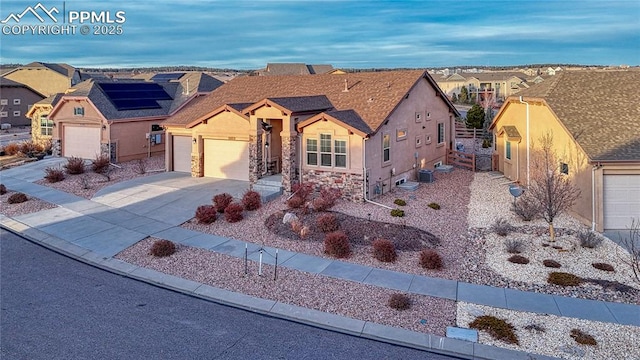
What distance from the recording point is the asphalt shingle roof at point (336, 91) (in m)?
22.8

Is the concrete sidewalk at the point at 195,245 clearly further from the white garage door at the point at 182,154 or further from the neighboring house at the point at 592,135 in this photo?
the neighboring house at the point at 592,135

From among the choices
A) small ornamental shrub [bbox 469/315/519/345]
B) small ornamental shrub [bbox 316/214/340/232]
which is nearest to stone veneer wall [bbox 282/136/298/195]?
small ornamental shrub [bbox 316/214/340/232]

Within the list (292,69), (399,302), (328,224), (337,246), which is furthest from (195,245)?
(292,69)

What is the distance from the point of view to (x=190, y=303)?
11273 mm

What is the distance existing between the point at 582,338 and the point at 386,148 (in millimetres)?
13634

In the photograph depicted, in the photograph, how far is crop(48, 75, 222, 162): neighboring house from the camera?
29.8 meters

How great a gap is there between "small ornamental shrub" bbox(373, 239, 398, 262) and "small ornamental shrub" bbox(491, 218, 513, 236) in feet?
14.9

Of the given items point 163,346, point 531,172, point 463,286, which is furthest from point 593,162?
point 163,346

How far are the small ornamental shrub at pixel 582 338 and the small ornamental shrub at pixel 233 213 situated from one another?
11.6 metres

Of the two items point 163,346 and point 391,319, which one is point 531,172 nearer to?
point 391,319

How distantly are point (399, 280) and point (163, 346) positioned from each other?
20.3ft

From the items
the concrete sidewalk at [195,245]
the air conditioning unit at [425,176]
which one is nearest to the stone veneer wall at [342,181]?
the concrete sidewalk at [195,245]

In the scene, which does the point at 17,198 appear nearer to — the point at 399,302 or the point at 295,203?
the point at 295,203

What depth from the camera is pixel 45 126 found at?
115 ft
